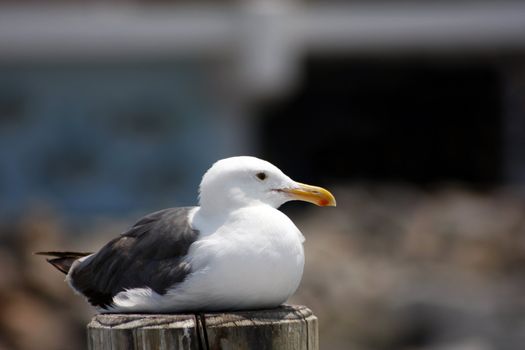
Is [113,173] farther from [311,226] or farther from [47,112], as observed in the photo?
[311,226]

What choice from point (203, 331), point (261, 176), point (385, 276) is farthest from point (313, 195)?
point (385, 276)

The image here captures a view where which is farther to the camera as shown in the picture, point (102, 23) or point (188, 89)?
point (188, 89)

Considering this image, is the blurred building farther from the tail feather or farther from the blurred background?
the tail feather

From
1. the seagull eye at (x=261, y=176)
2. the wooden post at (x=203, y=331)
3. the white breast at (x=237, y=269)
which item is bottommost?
the wooden post at (x=203, y=331)

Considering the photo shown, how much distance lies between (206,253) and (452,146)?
563 inches

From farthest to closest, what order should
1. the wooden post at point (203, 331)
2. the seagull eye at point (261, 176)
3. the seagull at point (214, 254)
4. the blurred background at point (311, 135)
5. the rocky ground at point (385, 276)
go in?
the blurred background at point (311, 135) → the rocky ground at point (385, 276) → the seagull eye at point (261, 176) → the seagull at point (214, 254) → the wooden post at point (203, 331)

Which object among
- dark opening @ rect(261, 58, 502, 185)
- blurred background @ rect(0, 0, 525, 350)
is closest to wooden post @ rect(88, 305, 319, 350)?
blurred background @ rect(0, 0, 525, 350)

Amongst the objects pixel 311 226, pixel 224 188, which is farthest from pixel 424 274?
pixel 224 188

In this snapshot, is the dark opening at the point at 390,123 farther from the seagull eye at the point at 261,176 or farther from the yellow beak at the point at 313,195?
the seagull eye at the point at 261,176

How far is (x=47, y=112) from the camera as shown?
49.3ft

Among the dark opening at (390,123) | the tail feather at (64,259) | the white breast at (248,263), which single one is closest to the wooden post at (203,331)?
the white breast at (248,263)

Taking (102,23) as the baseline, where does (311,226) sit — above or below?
below

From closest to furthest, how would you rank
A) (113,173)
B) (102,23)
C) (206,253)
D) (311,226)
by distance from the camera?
(206,253) < (311,226) < (102,23) < (113,173)

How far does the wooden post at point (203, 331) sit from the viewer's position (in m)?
2.73
